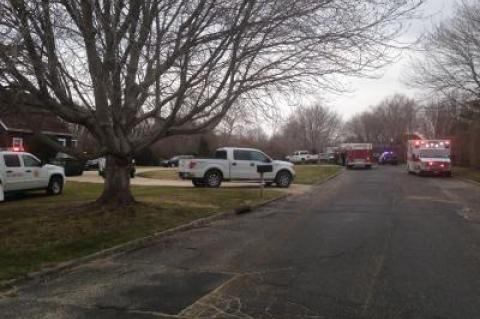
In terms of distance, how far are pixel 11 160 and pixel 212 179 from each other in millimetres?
8947

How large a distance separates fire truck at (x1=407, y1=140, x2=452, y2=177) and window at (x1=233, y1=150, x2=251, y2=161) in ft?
52.1

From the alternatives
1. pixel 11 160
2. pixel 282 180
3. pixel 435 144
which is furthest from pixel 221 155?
pixel 435 144

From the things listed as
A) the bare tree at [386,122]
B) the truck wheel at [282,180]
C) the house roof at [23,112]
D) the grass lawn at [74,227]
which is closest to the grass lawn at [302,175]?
the truck wheel at [282,180]

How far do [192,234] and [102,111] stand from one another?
3392mm

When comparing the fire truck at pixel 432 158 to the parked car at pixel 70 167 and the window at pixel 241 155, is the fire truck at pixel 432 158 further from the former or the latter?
the parked car at pixel 70 167

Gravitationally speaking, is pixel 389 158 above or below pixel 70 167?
above

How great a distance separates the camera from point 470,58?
37.6 meters

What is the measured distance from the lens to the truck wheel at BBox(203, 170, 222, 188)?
87.8 feet

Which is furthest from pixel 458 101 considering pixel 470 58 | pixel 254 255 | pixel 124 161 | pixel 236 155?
pixel 254 255

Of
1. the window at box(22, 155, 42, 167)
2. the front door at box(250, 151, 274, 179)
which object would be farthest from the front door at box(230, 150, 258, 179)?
Answer: the window at box(22, 155, 42, 167)

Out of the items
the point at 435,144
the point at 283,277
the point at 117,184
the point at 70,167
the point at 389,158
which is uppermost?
the point at 435,144

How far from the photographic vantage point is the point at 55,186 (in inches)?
927

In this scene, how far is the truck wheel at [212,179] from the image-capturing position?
26.8 meters

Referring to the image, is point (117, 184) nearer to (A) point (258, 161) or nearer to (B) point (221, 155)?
(B) point (221, 155)
